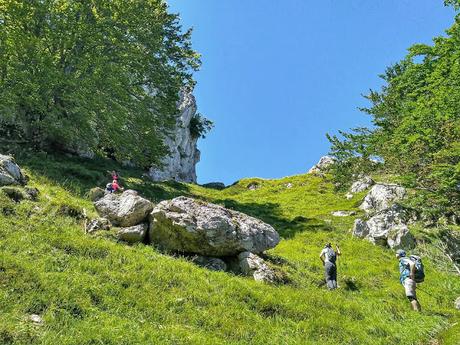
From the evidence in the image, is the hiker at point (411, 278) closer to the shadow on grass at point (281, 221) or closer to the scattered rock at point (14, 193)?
the shadow on grass at point (281, 221)

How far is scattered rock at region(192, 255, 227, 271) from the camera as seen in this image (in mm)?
15634

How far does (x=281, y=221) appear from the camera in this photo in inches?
1348

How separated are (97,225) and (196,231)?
368cm

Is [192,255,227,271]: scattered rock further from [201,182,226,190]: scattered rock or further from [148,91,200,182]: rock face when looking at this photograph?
[201,182,226,190]: scattered rock

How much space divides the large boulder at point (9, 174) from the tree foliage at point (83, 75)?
9.77m

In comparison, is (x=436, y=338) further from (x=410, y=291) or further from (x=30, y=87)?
(x=30, y=87)

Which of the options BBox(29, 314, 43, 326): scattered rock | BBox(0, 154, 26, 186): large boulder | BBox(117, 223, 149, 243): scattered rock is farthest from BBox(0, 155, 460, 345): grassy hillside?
BBox(0, 154, 26, 186): large boulder

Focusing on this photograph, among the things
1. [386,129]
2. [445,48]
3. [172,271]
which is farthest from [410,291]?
[386,129]

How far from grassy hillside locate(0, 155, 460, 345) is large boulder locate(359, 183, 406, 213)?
14.5 meters

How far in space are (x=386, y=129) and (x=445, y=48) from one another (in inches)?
336

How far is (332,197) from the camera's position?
151ft

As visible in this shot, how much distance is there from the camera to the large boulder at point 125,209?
16.2 meters

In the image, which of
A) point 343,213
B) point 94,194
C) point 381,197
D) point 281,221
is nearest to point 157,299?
point 94,194

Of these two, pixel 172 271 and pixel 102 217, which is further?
Answer: pixel 102 217
